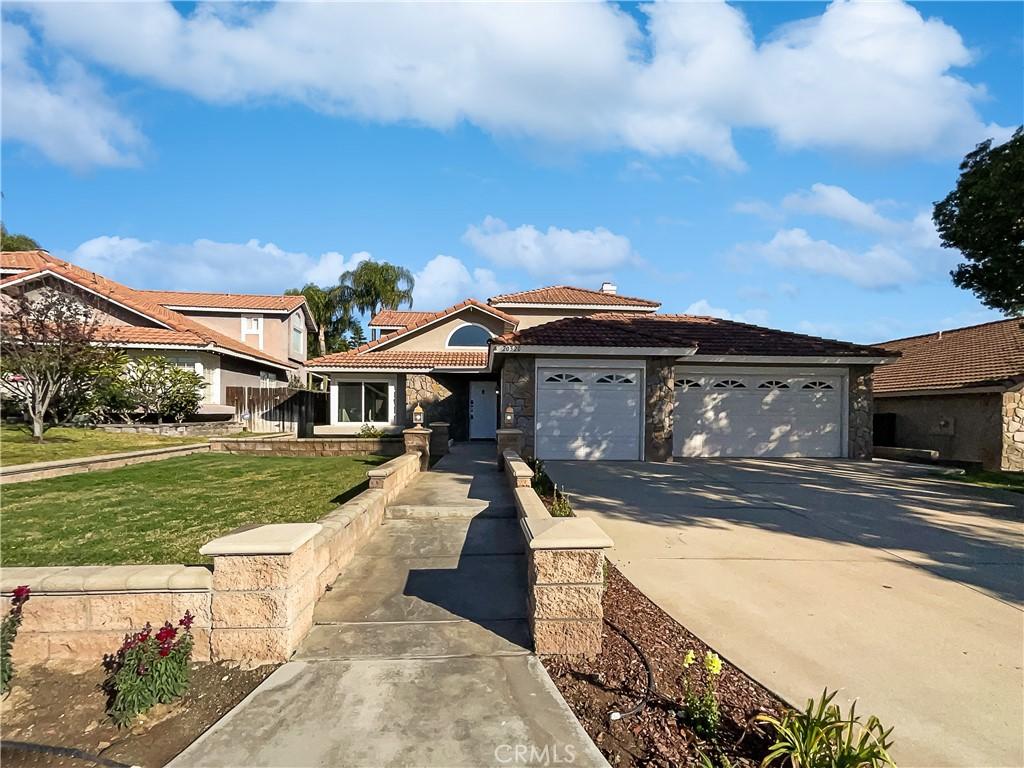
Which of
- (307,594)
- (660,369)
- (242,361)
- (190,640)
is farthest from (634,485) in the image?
(242,361)

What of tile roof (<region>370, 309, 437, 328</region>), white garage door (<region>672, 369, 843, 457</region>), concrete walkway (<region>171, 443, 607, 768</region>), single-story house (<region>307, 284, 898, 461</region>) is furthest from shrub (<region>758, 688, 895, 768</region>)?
tile roof (<region>370, 309, 437, 328</region>)

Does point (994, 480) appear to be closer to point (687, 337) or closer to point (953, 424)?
point (953, 424)

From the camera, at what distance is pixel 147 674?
3.36m

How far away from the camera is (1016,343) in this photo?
55.9 feet

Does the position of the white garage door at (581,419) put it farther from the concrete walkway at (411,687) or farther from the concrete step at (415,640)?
the concrete step at (415,640)

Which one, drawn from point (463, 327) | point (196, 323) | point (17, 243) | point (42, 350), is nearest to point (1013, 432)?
point (463, 327)

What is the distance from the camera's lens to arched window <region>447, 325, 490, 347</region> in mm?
21781

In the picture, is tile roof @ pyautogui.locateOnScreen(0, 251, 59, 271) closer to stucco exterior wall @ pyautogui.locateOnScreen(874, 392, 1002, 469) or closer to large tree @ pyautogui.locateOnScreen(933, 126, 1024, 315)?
large tree @ pyautogui.locateOnScreen(933, 126, 1024, 315)

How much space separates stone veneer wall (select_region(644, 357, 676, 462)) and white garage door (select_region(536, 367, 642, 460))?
307 mm

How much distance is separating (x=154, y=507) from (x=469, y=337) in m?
14.9

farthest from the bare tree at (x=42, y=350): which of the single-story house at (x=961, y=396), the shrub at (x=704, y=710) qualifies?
the single-story house at (x=961, y=396)

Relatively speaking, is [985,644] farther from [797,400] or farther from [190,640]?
[797,400]

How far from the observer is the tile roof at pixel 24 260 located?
21609mm

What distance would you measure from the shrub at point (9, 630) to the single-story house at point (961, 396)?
60.1ft
